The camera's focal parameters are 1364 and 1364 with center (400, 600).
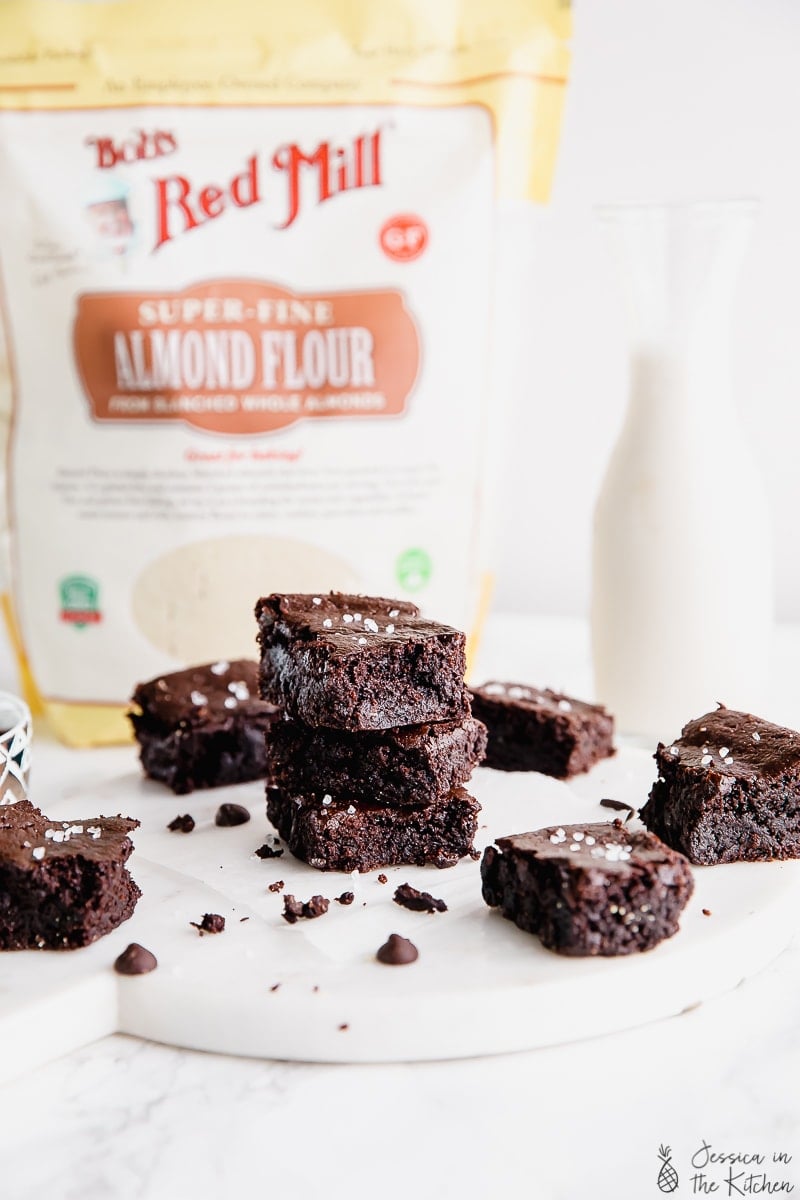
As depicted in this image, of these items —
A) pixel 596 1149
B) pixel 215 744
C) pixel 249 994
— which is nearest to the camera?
pixel 596 1149

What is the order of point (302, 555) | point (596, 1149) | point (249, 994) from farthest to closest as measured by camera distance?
point (302, 555) < point (249, 994) < point (596, 1149)

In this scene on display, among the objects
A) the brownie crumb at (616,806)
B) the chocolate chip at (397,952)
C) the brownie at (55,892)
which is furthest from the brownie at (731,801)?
the brownie at (55,892)

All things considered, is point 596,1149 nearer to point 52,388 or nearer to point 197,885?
point 197,885

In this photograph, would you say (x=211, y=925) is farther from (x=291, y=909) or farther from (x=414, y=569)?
(x=414, y=569)

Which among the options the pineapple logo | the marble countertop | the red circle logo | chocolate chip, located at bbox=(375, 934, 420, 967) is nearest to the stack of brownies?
chocolate chip, located at bbox=(375, 934, 420, 967)

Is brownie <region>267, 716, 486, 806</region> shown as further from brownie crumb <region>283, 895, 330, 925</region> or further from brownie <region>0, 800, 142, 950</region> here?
brownie <region>0, 800, 142, 950</region>

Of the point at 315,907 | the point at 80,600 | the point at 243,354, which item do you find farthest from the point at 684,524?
the point at 80,600

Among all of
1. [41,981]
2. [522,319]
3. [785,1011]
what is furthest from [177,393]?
[785,1011]

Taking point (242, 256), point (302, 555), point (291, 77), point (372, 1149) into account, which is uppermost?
point (291, 77)

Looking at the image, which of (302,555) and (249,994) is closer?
(249,994)
